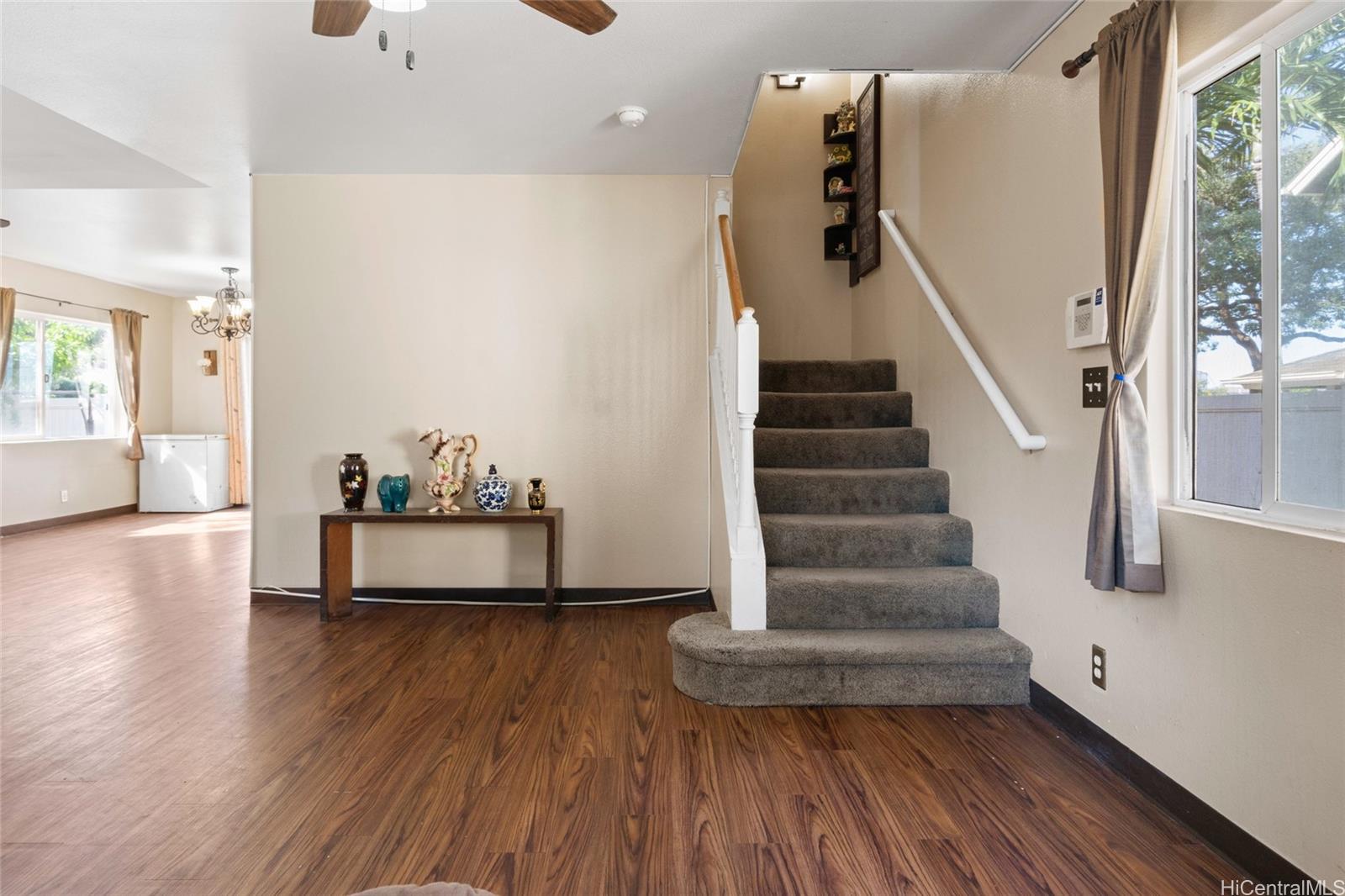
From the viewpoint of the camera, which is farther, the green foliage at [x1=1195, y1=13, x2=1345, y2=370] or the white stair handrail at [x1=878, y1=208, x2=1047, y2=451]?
A: the white stair handrail at [x1=878, y1=208, x2=1047, y2=451]

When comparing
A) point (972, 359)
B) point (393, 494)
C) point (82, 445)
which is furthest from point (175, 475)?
point (972, 359)

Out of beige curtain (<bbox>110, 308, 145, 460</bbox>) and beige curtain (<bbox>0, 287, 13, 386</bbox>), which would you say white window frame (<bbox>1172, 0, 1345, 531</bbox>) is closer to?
beige curtain (<bbox>0, 287, 13, 386</bbox>)

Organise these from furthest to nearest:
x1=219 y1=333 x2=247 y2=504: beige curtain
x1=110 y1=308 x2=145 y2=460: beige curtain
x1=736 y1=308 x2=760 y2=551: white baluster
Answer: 1. x1=219 y1=333 x2=247 y2=504: beige curtain
2. x1=110 y1=308 x2=145 y2=460: beige curtain
3. x1=736 y1=308 x2=760 y2=551: white baluster

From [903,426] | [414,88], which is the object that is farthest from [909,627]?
[414,88]

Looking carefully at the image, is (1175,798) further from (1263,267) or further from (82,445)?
(82,445)

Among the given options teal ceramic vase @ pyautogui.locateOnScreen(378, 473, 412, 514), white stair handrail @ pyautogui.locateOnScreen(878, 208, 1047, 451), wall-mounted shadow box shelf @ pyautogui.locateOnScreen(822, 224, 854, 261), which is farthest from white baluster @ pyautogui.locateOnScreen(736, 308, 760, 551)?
wall-mounted shadow box shelf @ pyautogui.locateOnScreen(822, 224, 854, 261)

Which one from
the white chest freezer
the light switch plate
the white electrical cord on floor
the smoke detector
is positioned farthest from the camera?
the white chest freezer

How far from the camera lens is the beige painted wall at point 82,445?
667 centimetres

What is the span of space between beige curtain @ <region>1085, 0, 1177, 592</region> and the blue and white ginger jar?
9.69ft

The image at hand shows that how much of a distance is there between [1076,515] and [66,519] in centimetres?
896

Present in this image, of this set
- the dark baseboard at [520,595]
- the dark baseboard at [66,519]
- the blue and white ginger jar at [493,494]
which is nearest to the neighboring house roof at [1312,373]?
the dark baseboard at [520,595]

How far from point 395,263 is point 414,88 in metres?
1.34

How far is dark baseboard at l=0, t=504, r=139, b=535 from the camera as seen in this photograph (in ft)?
21.6

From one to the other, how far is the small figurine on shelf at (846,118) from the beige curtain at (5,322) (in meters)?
7.45
